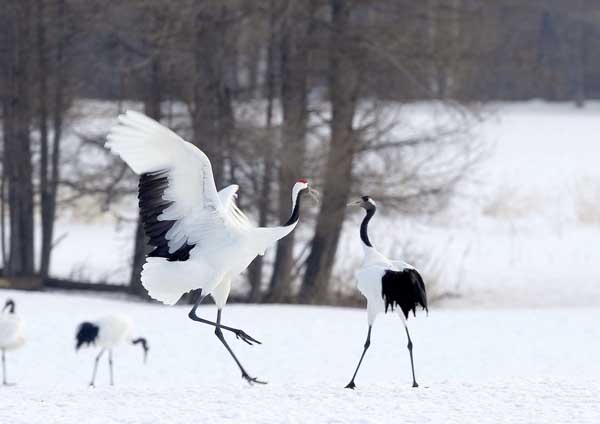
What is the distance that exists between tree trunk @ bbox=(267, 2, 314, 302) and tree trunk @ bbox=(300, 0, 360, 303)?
0.42m

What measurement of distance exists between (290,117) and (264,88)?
1.07m

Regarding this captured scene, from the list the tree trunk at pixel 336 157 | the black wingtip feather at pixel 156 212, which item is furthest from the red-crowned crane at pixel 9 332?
the tree trunk at pixel 336 157

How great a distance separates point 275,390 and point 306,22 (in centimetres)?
1177

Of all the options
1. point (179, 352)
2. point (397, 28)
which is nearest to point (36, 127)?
point (397, 28)

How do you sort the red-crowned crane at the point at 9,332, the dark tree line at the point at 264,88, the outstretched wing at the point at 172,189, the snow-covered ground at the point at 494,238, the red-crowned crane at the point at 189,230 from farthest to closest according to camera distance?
1. the snow-covered ground at the point at 494,238
2. the dark tree line at the point at 264,88
3. the red-crowned crane at the point at 9,332
4. the red-crowned crane at the point at 189,230
5. the outstretched wing at the point at 172,189

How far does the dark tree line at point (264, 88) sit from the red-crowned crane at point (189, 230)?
30.1ft

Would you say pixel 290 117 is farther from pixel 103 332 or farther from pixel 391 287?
pixel 391 287

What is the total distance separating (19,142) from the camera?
1991 centimetres

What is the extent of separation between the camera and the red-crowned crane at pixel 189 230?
7.96 metres

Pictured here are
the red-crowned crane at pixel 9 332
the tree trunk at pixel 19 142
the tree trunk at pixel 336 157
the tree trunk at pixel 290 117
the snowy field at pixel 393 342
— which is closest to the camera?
the snowy field at pixel 393 342

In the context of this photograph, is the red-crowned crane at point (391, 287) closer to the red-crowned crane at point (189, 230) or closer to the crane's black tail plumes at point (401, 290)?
the crane's black tail plumes at point (401, 290)

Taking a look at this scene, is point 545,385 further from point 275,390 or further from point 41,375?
point 41,375

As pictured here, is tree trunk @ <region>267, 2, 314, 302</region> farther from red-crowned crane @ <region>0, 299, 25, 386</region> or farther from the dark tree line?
red-crowned crane @ <region>0, 299, 25, 386</region>

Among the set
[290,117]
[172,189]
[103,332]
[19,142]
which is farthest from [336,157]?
[172,189]
